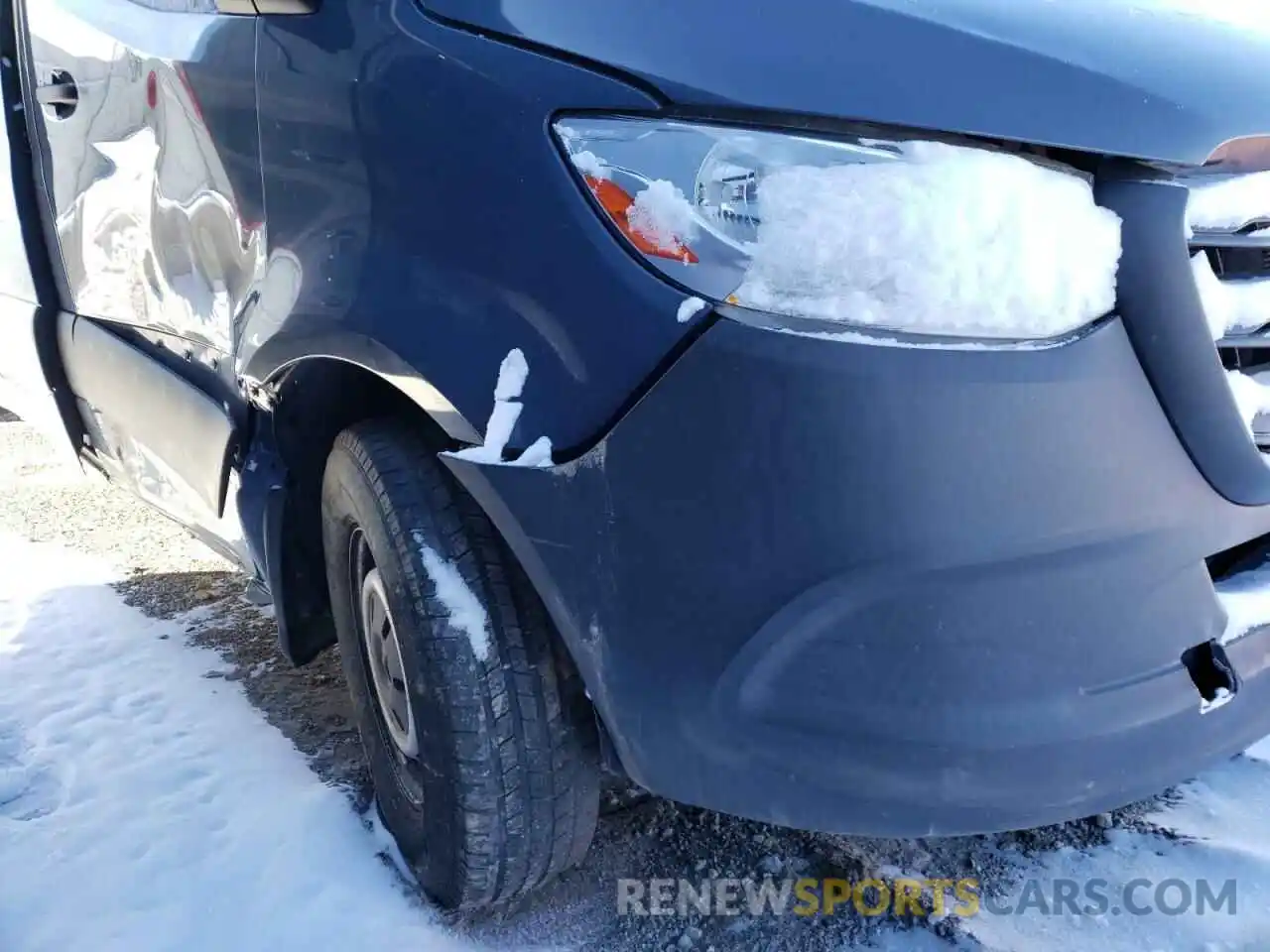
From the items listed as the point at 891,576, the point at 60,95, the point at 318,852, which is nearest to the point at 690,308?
the point at 891,576

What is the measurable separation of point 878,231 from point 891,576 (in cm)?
40

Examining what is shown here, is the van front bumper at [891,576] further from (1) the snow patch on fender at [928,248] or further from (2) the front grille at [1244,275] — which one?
(2) the front grille at [1244,275]

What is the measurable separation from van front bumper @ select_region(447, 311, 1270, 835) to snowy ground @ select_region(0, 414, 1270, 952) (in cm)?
56

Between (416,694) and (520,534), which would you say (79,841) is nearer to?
(416,694)

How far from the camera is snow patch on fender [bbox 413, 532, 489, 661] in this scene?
1571 mm

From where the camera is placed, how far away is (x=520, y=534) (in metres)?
1.42

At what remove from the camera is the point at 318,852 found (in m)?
2.01

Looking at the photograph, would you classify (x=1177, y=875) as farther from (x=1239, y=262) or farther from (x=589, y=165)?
(x=589, y=165)

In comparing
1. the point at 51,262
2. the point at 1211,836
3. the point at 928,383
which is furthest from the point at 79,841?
the point at 1211,836

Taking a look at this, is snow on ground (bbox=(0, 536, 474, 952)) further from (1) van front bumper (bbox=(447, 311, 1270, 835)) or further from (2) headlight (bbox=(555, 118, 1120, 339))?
(2) headlight (bbox=(555, 118, 1120, 339))

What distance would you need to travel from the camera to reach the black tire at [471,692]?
1.58 m

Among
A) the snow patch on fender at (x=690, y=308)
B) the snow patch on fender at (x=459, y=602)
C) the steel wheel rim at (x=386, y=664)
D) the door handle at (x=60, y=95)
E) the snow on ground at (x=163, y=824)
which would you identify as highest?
the door handle at (x=60, y=95)

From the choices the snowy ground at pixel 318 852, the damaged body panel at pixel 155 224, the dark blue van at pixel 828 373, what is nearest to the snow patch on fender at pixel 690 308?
the dark blue van at pixel 828 373

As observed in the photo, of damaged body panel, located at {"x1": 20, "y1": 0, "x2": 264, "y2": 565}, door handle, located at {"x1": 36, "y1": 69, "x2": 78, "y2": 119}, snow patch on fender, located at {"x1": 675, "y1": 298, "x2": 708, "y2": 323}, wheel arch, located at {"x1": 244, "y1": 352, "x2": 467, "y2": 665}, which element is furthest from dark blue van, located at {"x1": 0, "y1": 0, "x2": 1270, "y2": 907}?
door handle, located at {"x1": 36, "y1": 69, "x2": 78, "y2": 119}
